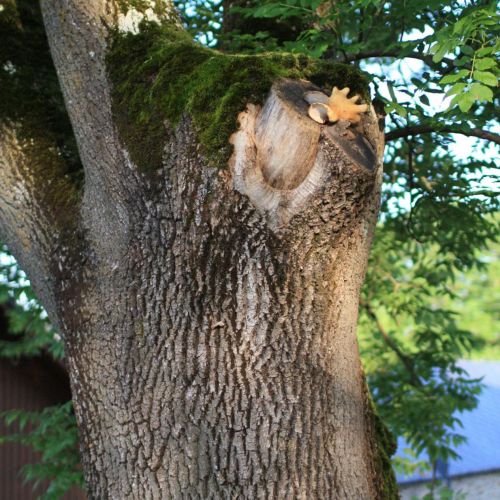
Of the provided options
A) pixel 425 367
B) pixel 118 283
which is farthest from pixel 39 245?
pixel 425 367

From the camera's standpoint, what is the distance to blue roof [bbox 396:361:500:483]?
1380 cm

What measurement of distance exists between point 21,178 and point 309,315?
5.46 ft

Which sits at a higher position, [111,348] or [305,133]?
[305,133]

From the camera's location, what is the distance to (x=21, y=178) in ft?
11.8

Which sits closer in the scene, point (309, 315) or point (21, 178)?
point (309, 315)

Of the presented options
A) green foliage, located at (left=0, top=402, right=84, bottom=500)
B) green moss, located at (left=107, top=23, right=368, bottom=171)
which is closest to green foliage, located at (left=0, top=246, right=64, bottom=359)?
green foliage, located at (left=0, top=402, right=84, bottom=500)

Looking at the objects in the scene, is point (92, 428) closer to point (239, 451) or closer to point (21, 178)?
point (239, 451)

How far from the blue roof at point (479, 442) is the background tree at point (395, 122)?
5449 millimetres

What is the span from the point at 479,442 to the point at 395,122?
1267 centimetres

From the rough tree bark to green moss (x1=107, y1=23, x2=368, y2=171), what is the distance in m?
0.05

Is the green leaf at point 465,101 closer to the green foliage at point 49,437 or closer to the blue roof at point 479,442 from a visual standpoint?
the green foliage at point 49,437

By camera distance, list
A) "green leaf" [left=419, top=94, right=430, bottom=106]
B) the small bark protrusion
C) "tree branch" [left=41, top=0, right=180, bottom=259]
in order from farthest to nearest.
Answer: "green leaf" [left=419, top=94, right=430, bottom=106]
"tree branch" [left=41, top=0, right=180, bottom=259]
the small bark protrusion

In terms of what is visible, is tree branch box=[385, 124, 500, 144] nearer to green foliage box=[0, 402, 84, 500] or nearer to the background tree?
the background tree

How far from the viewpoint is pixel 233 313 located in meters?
2.88
